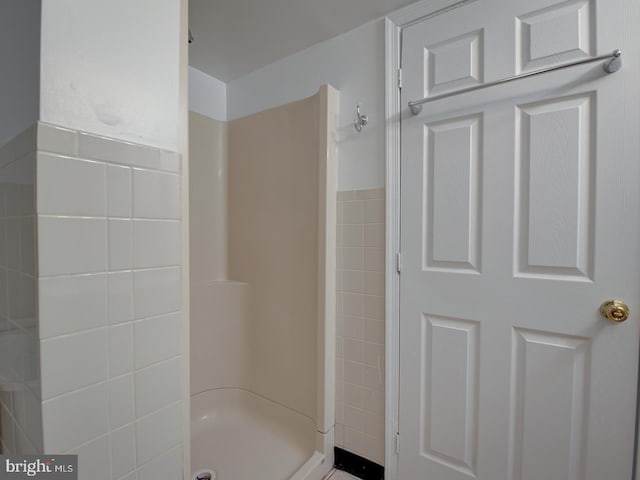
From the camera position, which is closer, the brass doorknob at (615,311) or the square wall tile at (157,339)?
the square wall tile at (157,339)

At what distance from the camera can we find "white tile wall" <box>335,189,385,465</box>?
1254 millimetres

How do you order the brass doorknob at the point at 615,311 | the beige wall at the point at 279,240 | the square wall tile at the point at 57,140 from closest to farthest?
the square wall tile at the point at 57,140 → the brass doorknob at the point at 615,311 → the beige wall at the point at 279,240

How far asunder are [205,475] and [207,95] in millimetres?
2007

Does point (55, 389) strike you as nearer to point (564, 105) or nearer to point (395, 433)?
point (395, 433)

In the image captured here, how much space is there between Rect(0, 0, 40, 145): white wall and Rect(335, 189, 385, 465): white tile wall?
1.05m

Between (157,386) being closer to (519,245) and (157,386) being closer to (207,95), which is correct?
(519,245)

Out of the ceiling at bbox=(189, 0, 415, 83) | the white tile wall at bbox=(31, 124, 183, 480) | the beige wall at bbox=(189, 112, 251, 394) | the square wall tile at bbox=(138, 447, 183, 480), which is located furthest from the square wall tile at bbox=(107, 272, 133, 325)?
the ceiling at bbox=(189, 0, 415, 83)

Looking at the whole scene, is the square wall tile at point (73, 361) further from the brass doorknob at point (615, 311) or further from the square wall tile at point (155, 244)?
the brass doorknob at point (615, 311)

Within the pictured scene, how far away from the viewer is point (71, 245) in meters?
0.51

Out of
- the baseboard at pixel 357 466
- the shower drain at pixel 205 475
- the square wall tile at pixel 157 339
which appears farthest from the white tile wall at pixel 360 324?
the square wall tile at pixel 157 339

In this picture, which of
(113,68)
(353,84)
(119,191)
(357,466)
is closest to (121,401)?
(119,191)

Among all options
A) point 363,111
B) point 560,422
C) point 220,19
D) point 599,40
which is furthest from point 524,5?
point 560,422

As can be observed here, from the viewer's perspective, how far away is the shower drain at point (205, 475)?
128cm

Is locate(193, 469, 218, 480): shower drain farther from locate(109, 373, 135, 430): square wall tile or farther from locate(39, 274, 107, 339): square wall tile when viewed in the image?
locate(39, 274, 107, 339): square wall tile
